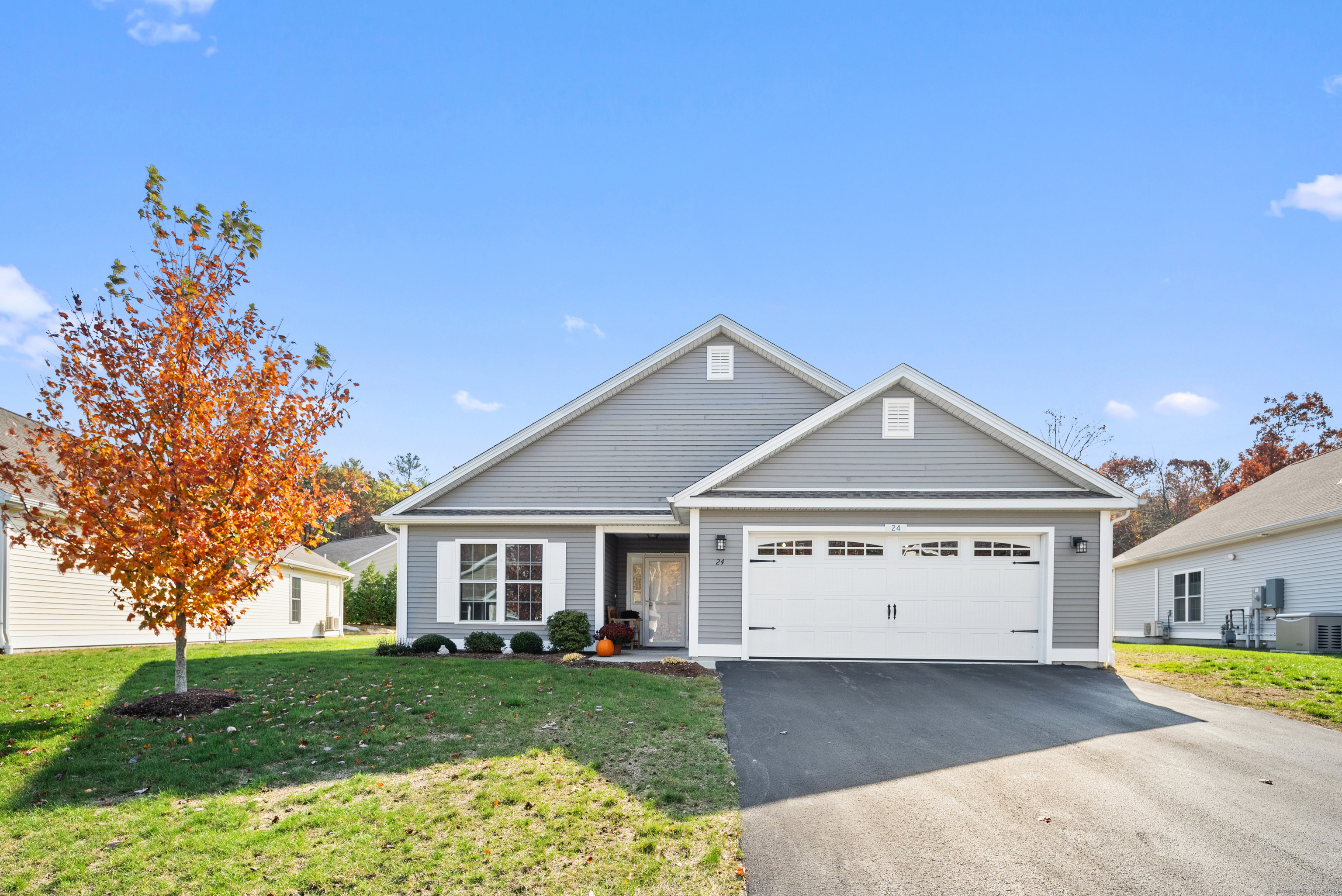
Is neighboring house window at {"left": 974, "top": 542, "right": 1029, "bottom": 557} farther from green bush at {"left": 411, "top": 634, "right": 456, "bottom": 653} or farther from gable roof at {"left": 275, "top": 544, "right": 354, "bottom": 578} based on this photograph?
gable roof at {"left": 275, "top": 544, "right": 354, "bottom": 578}

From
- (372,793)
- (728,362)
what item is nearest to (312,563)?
(728,362)

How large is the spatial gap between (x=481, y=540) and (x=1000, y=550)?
9.63 m

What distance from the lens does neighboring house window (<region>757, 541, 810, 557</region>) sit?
13.6 meters

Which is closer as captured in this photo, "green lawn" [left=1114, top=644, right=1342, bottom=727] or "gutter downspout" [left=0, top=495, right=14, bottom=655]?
"green lawn" [left=1114, top=644, right=1342, bottom=727]

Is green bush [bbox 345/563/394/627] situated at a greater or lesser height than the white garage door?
lesser

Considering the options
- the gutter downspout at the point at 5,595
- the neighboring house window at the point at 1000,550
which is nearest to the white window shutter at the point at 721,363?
the neighboring house window at the point at 1000,550

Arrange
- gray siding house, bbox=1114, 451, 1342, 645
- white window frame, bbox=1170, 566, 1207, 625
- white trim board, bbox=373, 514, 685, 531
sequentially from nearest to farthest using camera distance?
white trim board, bbox=373, 514, 685, 531
gray siding house, bbox=1114, 451, 1342, 645
white window frame, bbox=1170, 566, 1207, 625

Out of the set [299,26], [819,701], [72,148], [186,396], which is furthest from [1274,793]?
[72,148]

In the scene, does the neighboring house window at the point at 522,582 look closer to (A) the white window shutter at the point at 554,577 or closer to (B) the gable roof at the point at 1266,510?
(A) the white window shutter at the point at 554,577

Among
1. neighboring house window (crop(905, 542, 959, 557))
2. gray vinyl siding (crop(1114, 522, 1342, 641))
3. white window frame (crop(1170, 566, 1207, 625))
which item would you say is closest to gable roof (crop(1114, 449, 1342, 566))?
gray vinyl siding (crop(1114, 522, 1342, 641))

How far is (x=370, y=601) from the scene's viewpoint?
102 ft

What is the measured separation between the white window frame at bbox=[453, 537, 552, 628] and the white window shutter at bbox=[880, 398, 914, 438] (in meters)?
6.84

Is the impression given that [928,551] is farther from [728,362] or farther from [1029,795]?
[1029,795]

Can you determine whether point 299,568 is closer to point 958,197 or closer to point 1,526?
point 1,526
